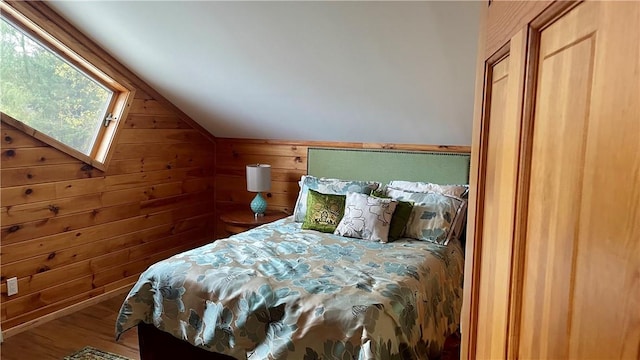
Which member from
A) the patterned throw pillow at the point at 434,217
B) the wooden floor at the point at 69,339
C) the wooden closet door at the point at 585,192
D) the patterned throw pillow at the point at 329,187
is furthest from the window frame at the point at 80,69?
the wooden closet door at the point at 585,192

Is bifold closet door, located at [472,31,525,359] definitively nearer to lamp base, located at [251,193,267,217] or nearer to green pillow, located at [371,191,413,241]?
green pillow, located at [371,191,413,241]

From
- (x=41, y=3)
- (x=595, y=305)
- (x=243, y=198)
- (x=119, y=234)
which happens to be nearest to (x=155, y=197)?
(x=119, y=234)

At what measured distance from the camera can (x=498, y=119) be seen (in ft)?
2.77

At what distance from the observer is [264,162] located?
4363 millimetres

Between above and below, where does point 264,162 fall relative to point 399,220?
above

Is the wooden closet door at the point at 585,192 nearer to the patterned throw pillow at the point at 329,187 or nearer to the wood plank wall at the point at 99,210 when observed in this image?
the patterned throw pillow at the point at 329,187

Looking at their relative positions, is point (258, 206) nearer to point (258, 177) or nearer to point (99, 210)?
point (258, 177)

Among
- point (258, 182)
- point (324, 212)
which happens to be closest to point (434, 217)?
point (324, 212)

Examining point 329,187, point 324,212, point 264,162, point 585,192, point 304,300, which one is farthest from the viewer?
point 264,162

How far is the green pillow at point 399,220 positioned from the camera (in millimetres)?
3107

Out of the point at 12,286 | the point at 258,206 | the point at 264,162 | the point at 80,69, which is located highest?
the point at 80,69

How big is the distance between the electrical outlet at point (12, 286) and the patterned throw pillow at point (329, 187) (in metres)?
1.94

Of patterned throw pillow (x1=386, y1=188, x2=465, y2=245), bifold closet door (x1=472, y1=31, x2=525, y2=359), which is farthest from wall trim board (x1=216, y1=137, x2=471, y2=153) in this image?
bifold closet door (x1=472, y1=31, x2=525, y2=359)

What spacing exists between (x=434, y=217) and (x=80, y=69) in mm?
2770
